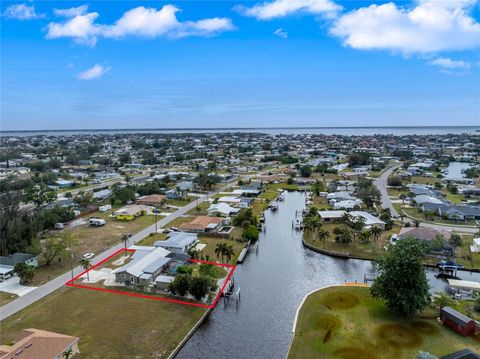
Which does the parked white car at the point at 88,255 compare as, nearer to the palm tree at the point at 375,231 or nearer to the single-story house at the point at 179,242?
the single-story house at the point at 179,242

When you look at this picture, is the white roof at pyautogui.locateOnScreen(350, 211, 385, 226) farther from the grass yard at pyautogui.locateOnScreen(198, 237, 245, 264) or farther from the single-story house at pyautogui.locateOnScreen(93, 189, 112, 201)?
the single-story house at pyautogui.locateOnScreen(93, 189, 112, 201)

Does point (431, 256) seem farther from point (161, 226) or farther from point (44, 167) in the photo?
point (44, 167)

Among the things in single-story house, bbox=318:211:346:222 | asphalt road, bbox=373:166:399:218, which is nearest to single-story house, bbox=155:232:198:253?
single-story house, bbox=318:211:346:222

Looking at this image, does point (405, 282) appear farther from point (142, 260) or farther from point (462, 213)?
point (462, 213)

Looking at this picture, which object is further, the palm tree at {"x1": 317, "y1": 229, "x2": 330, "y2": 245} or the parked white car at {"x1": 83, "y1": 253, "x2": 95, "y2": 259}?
the palm tree at {"x1": 317, "y1": 229, "x2": 330, "y2": 245}

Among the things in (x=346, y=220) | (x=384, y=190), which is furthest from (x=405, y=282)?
(x=384, y=190)

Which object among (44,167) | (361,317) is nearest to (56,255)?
(361,317)

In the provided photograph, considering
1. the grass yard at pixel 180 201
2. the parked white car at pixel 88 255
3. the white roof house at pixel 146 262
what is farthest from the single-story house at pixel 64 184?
the white roof house at pixel 146 262
